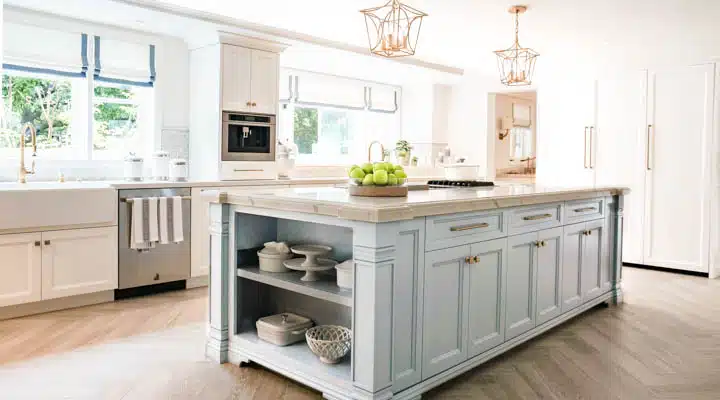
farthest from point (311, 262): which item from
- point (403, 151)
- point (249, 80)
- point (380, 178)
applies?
point (403, 151)

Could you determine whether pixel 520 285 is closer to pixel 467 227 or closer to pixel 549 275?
pixel 549 275

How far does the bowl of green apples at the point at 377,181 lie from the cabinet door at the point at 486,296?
47cm

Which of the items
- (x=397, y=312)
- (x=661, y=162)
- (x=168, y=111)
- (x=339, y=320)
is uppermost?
(x=168, y=111)

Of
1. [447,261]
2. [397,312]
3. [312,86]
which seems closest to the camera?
[397,312]

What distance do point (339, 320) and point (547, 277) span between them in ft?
4.35

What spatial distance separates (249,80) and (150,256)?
1840mm

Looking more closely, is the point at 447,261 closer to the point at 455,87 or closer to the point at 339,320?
the point at 339,320

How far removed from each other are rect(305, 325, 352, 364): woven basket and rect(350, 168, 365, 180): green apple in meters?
0.74

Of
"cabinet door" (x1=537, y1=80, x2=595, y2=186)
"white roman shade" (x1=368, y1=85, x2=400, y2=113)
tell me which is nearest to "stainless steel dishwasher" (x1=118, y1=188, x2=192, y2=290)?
"white roman shade" (x1=368, y1=85, x2=400, y2=113)

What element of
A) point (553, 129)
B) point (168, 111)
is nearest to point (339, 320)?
point (168, 111)

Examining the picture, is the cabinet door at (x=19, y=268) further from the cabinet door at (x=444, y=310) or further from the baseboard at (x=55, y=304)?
the cabinet door at (x=444, y=310)

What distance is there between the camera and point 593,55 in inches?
250

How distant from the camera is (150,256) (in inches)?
179

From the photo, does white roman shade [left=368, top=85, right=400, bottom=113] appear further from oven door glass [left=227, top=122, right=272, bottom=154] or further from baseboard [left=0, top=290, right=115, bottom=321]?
baseboard [left=0, top=290, right=115, bottom=321]
